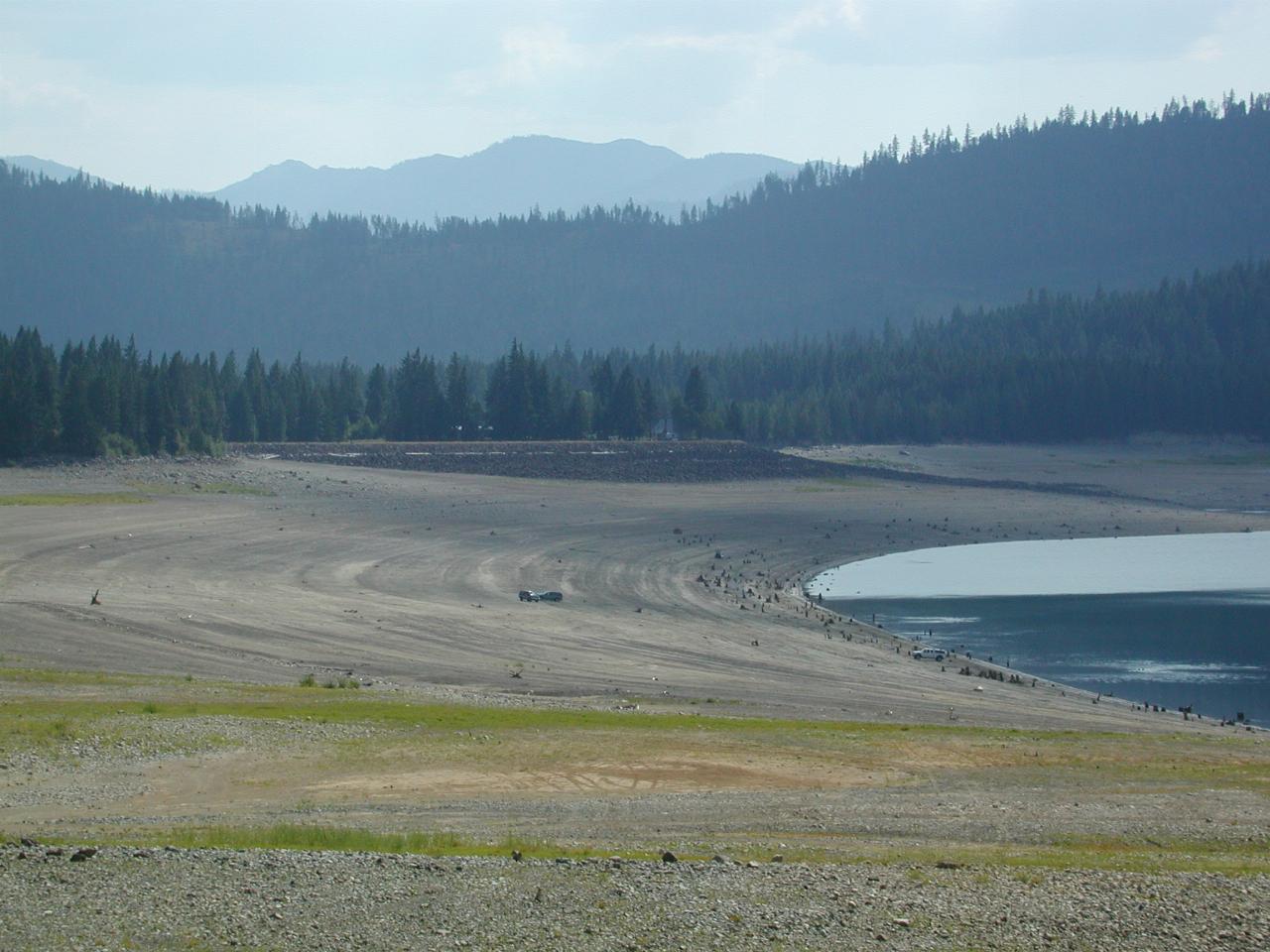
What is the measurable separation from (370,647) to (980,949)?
89.7 feet

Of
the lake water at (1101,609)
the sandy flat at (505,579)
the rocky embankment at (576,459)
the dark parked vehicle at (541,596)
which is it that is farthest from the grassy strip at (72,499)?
the lake water at (1101,609)

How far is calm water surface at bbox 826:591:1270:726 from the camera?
129 ft

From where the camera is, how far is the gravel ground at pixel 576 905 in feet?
38.8

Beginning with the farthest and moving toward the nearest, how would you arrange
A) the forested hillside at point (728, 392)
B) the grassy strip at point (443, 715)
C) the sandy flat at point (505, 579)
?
the forested hillside at point (728, 392) → the sandy flat at point (505, 579) → the grassy strip at point (443, 715)

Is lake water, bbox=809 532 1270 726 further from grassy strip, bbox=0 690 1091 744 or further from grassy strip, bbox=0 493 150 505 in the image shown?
grassy strip, bbox=0 493 150 505

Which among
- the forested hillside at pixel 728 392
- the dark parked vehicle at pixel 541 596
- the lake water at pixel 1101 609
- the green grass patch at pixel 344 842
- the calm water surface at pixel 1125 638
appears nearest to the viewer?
the green grass patch at pixel 344 842

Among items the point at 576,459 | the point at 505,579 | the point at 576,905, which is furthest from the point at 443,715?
the point at 576,459

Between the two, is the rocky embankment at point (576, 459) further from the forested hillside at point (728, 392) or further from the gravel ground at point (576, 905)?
the gravel ground at point (576, 905)

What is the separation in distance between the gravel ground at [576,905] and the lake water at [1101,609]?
24.1 m

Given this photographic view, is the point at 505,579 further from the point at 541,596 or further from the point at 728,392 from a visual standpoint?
the point at 728,392

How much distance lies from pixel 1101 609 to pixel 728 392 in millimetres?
117934

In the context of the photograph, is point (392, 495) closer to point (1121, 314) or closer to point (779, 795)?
point (779, 795)

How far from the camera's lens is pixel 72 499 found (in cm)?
6694

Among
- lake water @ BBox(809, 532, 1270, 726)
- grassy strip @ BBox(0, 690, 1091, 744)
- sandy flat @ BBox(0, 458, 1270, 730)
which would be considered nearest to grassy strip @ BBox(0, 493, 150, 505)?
sandy flat @ BBox(0, 458, 1270, 730)
